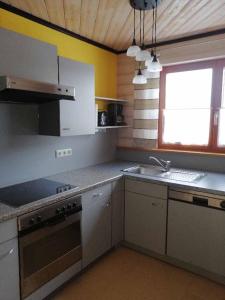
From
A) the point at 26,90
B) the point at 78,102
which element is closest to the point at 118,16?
the point at 78,102

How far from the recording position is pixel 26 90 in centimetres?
156

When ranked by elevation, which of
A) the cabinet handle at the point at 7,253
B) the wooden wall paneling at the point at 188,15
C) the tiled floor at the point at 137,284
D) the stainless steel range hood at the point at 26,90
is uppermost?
the wooden wall paneling at the point at 188,15

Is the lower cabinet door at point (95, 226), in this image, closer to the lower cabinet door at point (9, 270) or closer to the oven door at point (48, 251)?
the oven door at point (48, 251)

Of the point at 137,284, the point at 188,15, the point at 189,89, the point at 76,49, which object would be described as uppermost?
the point at 188,15

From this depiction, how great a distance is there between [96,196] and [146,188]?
20.9 inches

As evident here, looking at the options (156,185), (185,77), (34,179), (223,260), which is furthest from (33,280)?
(185,77)

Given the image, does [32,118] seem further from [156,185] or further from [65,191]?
[156,185]

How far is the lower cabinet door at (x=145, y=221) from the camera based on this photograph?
226 centimetres

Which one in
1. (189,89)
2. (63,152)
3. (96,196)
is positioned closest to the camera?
(96,196)

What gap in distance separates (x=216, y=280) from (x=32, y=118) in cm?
225

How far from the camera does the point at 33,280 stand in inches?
→ 64.5

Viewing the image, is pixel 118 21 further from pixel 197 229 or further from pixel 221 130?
pixel 197 229

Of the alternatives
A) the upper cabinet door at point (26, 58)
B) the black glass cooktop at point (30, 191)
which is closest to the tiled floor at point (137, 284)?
the black glass cooktop at point (30, 191)

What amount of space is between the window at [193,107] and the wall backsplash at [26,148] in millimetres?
1167
